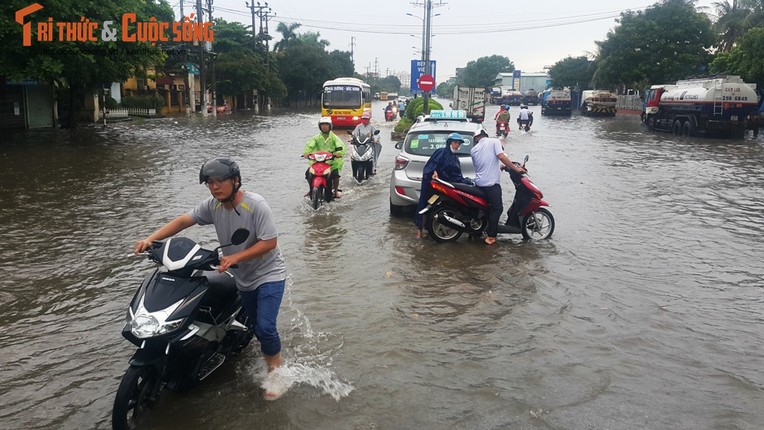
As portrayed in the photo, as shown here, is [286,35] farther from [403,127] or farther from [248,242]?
[248,242]

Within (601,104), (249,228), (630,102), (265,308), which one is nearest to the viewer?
(249,228)

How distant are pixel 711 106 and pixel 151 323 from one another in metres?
26.4

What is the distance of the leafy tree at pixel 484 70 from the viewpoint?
135 metres

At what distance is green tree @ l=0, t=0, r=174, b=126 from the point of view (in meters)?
17.1

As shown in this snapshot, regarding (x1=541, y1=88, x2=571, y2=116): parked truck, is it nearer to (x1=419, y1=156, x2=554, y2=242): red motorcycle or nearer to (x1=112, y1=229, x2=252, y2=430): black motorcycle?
(x1=419, y1=156, x2=554, y2=242): red motorcycle

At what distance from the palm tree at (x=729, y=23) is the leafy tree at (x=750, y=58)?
9.92 m

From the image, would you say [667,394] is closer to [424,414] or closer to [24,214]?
[424,414]

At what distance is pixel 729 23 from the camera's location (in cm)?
4009

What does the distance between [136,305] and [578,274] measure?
195 inches

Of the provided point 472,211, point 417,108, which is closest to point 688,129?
point 417,108

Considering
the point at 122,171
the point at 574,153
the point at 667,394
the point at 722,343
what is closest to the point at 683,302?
the point at 722,343
